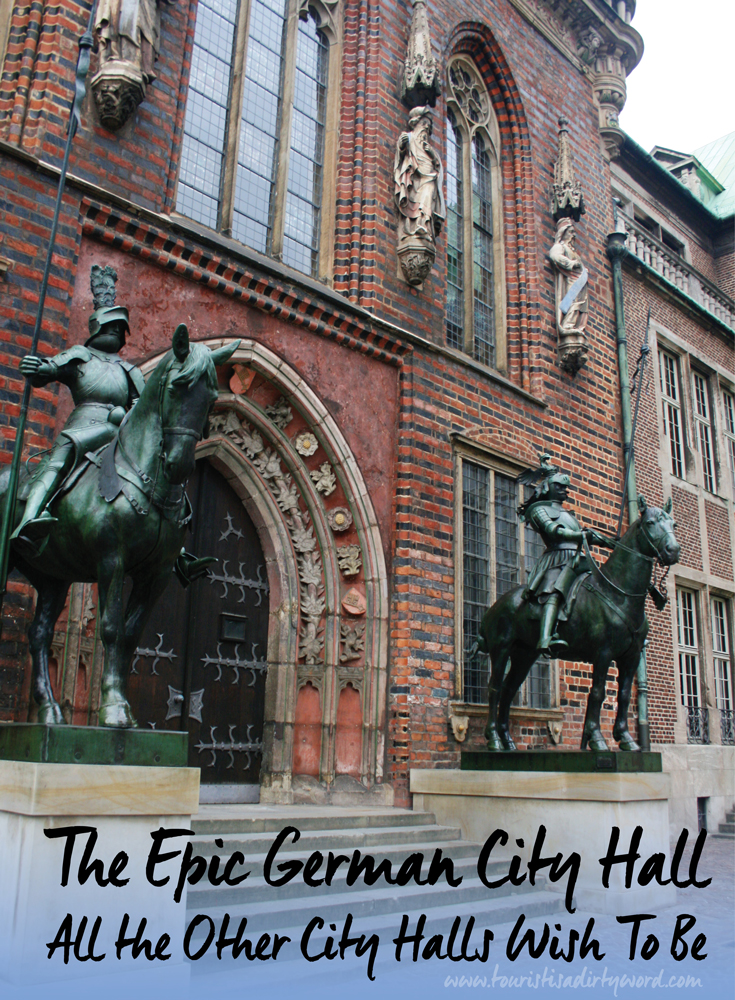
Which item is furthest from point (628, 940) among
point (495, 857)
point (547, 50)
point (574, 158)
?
point (547, 50)

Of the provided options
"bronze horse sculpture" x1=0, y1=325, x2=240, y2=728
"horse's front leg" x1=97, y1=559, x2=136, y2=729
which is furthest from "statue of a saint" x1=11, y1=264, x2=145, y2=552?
"horse's front leg" x1=97, y1=559, x2=136, y2=729

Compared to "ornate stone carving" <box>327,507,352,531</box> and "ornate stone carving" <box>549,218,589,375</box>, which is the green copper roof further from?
"ornate stone carving" <box>327,507,352,531</box>

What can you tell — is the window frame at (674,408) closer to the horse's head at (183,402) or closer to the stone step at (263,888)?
the stone step at (263,888)

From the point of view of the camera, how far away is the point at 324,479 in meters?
9.52

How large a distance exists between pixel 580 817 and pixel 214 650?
364 centimetres

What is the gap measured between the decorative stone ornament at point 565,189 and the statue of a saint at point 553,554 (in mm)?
6036

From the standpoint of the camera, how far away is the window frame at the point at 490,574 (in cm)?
1009

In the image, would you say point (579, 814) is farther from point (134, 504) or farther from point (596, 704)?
point (134, 504)

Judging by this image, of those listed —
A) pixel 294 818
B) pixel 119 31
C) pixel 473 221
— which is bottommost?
pixel 294 818

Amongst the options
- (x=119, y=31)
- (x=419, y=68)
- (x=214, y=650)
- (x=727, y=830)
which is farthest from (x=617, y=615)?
(x=727, y=830)

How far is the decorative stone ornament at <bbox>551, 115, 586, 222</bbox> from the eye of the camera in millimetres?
13406

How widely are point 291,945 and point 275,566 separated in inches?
173

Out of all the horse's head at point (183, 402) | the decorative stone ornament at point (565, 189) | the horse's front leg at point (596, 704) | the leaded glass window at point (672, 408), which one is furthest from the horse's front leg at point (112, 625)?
the leaded glass window at point (672, 408)

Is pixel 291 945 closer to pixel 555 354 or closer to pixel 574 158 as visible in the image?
pixel 555 354
